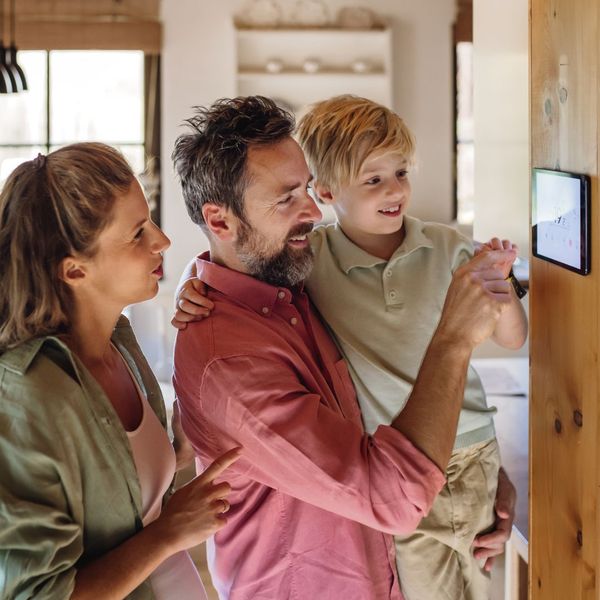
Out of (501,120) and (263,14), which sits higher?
(263,14)

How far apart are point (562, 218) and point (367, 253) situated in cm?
Result: 52

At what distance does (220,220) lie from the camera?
64.3 inches

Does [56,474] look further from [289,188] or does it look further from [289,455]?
[289,188]

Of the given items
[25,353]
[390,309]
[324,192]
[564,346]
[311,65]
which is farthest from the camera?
[311,65]

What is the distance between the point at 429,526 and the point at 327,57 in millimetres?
4292

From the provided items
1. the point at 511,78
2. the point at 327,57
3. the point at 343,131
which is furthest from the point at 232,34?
the point at 343,131

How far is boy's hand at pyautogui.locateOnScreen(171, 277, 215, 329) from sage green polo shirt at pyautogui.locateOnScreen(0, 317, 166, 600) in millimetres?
269

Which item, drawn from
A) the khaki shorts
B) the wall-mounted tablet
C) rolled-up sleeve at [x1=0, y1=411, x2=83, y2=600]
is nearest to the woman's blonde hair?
rolled-up sleeve at [x1=0, y1=411, x2=83, y2=600]

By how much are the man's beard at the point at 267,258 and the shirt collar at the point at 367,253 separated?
187 mm

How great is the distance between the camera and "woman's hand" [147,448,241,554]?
4.50 feet

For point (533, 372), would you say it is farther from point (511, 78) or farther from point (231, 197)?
point (511, 78)

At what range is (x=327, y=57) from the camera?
18.5ft

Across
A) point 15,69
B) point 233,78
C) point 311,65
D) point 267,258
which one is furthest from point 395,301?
point 233,78

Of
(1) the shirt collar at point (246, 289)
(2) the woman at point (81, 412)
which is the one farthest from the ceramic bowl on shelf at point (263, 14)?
(2) the woman at point (81, 412)
